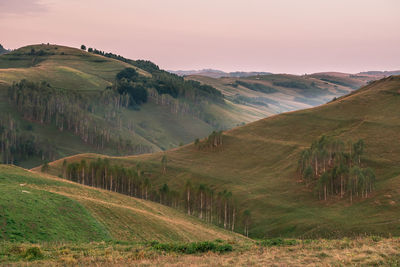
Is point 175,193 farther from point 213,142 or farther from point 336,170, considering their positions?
point 336,170

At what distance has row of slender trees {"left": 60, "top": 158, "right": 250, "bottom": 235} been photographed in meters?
100

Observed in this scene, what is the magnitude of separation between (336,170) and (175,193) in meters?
48.6

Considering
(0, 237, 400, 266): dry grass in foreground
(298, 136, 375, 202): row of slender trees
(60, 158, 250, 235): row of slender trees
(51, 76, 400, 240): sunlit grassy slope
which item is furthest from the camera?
(60, 158, 250, 235): row of slender trees

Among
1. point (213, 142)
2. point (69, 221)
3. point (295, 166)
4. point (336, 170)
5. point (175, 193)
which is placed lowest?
point (175, 193)

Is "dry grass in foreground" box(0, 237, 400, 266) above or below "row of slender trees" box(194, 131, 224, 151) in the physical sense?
above

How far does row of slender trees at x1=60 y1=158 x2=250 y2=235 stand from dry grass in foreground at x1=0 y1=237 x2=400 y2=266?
5890 centimetres

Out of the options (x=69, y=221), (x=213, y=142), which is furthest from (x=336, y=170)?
(x=69, y=221)

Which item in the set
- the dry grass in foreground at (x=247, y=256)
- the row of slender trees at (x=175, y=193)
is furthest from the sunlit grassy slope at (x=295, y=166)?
the dry grass in foreground at (x=247, y=256)

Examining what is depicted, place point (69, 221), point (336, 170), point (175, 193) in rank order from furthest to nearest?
point (175, 193) < point (336, 170) < point (69, 221)

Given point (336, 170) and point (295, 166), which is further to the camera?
point (295, 166)

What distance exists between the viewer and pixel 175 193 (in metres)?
110

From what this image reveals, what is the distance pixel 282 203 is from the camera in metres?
97.1

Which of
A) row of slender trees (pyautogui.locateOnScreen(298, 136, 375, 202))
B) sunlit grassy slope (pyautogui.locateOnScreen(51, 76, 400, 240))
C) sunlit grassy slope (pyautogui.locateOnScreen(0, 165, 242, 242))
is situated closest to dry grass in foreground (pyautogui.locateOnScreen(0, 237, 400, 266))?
sunlit grassy slope (pyautogui.locateOnScreen(0, 165, 242, 242))

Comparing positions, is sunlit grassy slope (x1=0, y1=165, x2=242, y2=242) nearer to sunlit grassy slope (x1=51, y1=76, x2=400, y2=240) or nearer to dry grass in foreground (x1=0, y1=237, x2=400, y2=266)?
dry grass in foreground (x1=0, y1=237, x2=400, y2=266)
